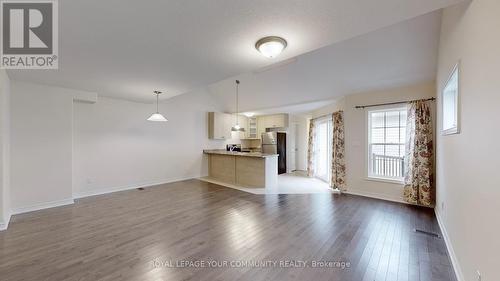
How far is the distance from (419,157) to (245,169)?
13.5 ft

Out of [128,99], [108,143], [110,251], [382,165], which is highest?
[128,99]

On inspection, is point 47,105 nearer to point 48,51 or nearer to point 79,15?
point 48,51

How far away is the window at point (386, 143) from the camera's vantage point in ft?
14.9

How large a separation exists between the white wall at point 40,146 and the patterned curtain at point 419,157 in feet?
23.3

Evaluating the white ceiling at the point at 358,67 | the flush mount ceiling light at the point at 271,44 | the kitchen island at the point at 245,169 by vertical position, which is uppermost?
the white ceiling at the point at 358,67

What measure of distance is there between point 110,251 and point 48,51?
2647mm

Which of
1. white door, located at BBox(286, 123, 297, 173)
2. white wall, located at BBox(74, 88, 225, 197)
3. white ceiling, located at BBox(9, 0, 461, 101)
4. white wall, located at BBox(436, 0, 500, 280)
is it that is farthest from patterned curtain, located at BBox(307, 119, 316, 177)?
white wall, located at BBox(436, 0, 500, 280)

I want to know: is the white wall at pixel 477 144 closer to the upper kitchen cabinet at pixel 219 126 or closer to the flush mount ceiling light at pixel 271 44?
the flush mount ceiling light at pixel 271 44

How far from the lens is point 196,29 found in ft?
6.97

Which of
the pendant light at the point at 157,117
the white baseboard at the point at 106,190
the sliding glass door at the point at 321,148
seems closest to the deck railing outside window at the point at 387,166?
the sliding glass door at the point at 321,148

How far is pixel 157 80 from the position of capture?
12.5ft

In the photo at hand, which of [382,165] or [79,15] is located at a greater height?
[79,15]

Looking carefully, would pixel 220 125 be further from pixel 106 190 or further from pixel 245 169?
pixel 106 190

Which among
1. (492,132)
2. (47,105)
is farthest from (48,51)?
(492,132)
